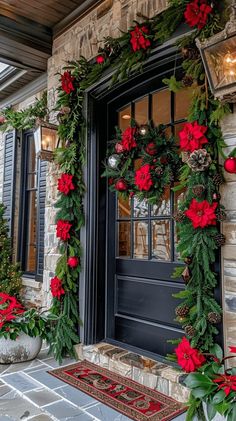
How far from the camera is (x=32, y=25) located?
353 centimetres

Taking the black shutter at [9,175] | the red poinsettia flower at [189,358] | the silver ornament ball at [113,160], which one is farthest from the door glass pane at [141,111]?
the black shutter at [9,175]

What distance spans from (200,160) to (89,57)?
1790 millimetres

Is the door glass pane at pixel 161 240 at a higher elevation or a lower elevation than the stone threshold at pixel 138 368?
higher

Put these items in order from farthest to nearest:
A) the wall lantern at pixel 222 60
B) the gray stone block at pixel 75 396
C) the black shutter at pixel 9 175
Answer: the black shutter at pixel 9 175 < the gray stone block at pixel 75 396 < the wall lantern at pixel 222 60

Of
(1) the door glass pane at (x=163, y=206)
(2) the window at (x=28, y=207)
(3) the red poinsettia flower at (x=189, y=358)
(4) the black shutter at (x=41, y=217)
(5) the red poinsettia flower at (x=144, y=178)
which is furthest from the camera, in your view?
(2) the window at (x=28, y=207)

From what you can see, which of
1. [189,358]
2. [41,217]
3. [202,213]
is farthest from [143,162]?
[41,217]

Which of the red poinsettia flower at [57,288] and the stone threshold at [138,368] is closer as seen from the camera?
the stone threshold at [138,368]

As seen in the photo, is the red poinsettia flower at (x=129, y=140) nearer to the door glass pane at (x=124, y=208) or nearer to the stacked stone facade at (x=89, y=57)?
the door glass pane at (x=124, y=208)

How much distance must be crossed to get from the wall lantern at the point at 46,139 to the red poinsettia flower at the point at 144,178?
1130 mm

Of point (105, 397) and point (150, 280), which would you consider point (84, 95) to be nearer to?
point (150, 280)

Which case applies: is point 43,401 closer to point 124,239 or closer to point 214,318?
point 214,318

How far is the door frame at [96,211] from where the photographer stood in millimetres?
2934

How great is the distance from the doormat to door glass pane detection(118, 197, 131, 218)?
A: 131 centimetres

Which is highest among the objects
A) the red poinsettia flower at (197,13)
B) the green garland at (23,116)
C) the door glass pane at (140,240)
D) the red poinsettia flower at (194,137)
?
the green garland at (23,116)
